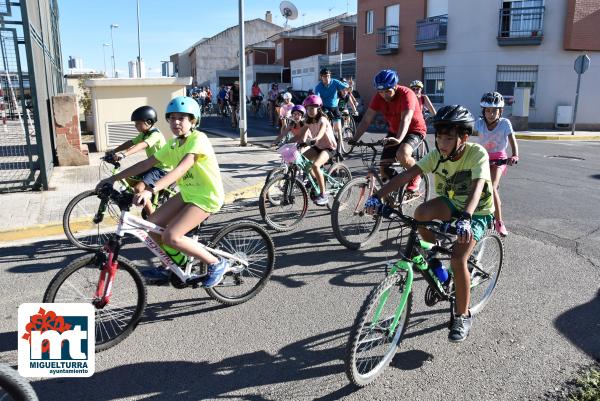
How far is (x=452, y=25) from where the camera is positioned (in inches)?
1016

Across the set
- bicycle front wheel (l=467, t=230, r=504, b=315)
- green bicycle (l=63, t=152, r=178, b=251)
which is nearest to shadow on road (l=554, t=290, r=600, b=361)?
bicycle front wheel (l=467, t=230, r=504, b=315)

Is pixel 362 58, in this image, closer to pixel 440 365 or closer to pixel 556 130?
pixel 556 130

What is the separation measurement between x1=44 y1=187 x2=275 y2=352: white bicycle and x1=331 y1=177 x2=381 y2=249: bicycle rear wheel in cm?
146

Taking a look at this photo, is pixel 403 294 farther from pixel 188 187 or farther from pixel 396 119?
pixel 396 119

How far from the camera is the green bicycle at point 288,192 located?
6660 mm

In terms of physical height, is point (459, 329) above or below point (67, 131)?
below

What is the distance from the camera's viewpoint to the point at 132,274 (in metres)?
3.82

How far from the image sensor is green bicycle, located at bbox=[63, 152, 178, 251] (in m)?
6.00

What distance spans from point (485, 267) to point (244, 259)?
Result: 2106mm

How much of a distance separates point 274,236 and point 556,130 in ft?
64.4

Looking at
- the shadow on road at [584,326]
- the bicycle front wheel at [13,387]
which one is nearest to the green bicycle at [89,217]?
the bicycle front wheel at [13,387]

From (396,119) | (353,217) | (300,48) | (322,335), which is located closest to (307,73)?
(300,48)

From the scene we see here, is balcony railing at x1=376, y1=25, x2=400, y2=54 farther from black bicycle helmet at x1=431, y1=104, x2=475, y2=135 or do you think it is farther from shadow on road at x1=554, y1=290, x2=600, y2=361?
black bicycle helmet at x1=431, y1=104, x2=475, y2=135

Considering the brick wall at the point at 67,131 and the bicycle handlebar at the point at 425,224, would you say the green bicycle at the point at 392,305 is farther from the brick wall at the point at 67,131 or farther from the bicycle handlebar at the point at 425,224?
the brick wall at the point at 67,131
